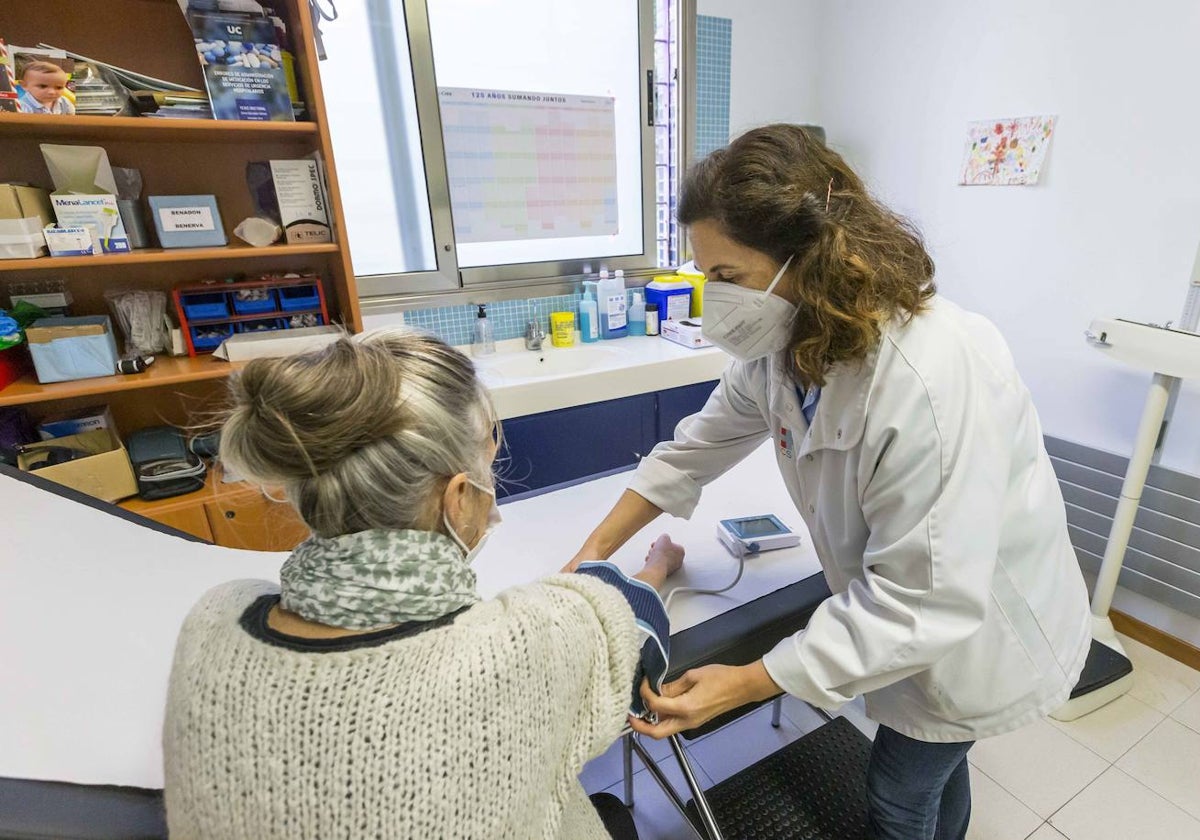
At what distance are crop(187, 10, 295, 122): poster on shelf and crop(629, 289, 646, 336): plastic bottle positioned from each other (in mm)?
1469

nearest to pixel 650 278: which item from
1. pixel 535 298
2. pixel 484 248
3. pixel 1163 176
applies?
pixel 535 298

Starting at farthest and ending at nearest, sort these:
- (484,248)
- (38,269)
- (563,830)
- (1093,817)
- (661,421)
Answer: (484,248) < (661,421) < (38,269) < (1093,817) < (563,830)

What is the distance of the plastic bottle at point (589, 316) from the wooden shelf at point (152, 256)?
1.04 metres

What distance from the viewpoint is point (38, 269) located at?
171 centimetres

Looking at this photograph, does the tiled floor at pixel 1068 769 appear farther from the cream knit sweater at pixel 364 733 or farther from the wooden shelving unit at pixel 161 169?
the wooden shelving unit at pixel 161 169

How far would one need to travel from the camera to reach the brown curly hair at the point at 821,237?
763mm

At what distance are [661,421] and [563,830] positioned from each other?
1688 millimetres

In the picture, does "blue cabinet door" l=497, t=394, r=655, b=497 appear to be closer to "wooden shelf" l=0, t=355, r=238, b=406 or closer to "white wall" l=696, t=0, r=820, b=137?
"wooden shelf" l=0, t=355, r=238, b=406

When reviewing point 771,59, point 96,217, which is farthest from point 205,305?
point 771,59

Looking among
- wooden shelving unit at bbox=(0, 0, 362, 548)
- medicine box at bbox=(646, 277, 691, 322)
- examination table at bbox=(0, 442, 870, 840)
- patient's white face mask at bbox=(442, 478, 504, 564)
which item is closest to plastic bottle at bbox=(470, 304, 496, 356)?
wooden shelving unit at bbox=(0, 0, 362, 548)

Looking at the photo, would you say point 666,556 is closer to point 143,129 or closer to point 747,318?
point 747,318

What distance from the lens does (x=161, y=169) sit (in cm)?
180

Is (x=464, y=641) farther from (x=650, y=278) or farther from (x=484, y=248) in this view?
(x=650, y=278)

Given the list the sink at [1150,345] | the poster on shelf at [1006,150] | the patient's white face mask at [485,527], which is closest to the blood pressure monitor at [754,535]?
the patient's white face mask at [485,527]
